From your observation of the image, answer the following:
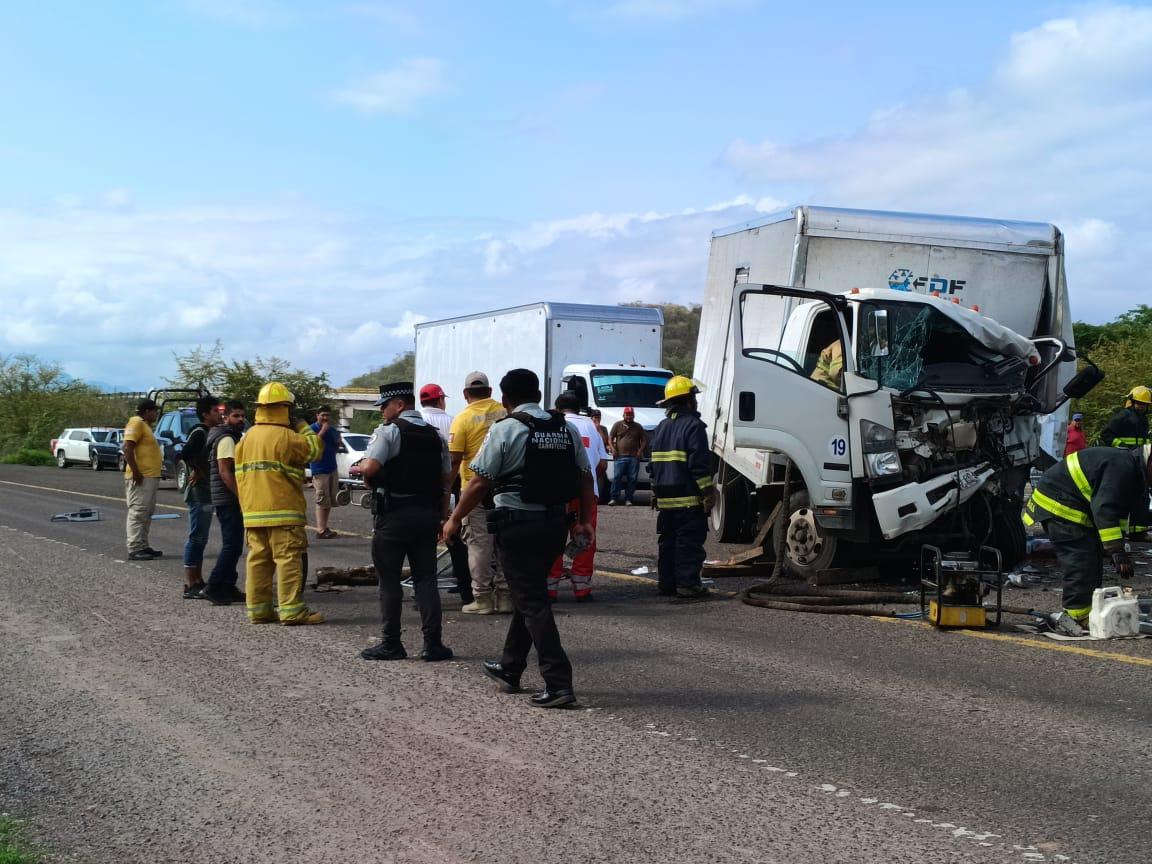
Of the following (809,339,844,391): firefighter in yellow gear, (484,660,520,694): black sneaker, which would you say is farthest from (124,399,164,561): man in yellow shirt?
(484,660,520,694): black sneaker

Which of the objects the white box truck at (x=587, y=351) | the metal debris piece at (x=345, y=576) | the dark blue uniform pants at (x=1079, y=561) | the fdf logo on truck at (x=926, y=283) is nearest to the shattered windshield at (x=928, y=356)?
the fdf logo on truck at (x=926, y=283)

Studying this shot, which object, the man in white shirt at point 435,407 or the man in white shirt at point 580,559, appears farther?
the man in white shirt at point 435,407

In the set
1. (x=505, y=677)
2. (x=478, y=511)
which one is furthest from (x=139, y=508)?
(x=505, y=677)

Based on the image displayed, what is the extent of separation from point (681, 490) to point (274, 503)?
11.5 feet

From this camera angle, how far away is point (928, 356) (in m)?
10.9

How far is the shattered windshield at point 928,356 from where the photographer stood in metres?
10.7

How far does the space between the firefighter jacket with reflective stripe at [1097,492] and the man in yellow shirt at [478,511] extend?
4149mm

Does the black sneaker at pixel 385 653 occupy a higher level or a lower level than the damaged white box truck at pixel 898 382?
lower

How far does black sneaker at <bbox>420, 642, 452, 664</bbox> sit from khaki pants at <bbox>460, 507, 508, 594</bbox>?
171cm

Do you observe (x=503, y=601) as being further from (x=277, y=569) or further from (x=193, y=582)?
(x=193, y=582)

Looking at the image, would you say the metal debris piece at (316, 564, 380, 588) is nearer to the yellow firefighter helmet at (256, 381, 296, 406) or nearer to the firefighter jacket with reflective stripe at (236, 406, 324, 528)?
the firefighter jacket with reflective stripe at (236, 406, 324, 528)

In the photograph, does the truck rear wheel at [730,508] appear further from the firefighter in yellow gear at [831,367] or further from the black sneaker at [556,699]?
the black sneaker at [556,699]

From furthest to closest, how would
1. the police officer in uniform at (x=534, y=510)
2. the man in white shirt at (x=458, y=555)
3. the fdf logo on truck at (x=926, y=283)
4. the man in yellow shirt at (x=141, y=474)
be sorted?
1. the man in yellow shirt at (x=141, y=474)
2. the fdf logo on truck at (x=926, y=283)
3. the man in white shirt at (x=458, y=555)
4. the police officer in uniform at (x=534, y=510)

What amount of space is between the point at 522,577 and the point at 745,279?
23.9ft
